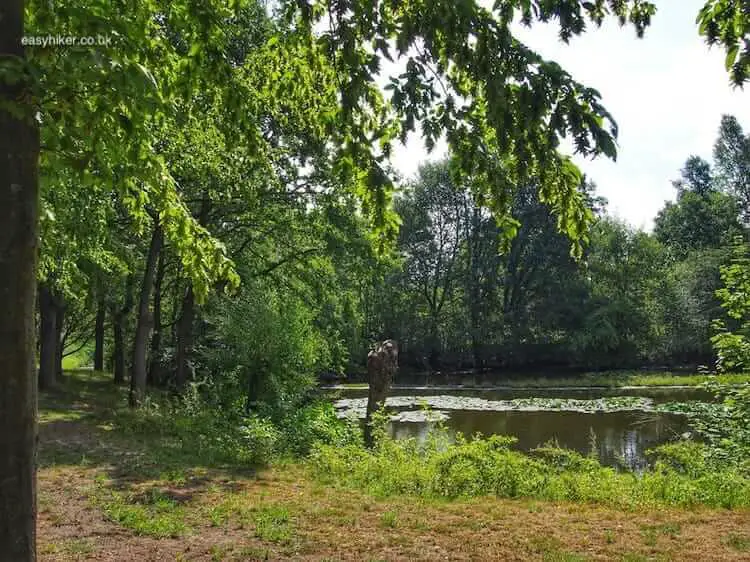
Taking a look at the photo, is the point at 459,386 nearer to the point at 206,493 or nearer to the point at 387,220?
the point at 206,493

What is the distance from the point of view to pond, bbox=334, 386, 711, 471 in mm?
16516

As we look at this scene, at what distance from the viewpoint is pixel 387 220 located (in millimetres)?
4156

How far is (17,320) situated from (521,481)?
22.9 ft

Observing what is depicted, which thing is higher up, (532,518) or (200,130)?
(200,130)

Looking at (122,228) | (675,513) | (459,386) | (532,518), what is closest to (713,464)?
(675,513)

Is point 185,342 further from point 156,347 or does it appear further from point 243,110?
point 243,110

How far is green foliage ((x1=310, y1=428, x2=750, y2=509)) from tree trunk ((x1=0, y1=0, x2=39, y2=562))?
221 inches

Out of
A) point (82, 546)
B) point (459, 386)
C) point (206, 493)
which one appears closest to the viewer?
point (82, 546)

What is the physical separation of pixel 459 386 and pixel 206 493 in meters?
31.5

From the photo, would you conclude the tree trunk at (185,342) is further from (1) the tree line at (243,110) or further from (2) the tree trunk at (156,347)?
(1) the tree line at (243,110)

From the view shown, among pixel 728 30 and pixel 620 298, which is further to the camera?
pixel 620 298

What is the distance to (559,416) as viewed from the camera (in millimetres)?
Answer: 22344

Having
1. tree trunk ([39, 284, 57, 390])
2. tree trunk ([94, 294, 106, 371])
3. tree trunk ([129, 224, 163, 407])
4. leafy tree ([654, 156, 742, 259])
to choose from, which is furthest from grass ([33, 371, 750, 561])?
leafy tree ([654, 156, 742, 259])

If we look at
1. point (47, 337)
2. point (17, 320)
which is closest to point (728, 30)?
point (17, 320)
